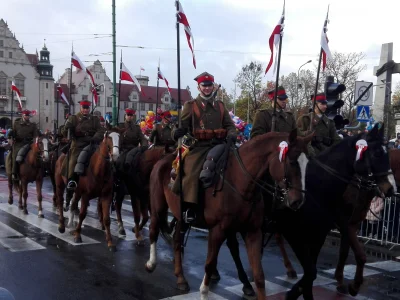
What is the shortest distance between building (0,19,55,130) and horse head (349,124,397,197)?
A: 231ft

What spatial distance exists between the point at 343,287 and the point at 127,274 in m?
3.36

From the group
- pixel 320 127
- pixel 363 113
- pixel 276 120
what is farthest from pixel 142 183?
pixel 363 113

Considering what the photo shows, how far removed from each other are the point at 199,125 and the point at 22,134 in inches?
353

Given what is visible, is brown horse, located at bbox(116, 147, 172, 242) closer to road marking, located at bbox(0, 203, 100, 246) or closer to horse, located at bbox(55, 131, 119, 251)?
horse, located at bbox(55, 131, 119, 251)

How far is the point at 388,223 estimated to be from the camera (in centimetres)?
962

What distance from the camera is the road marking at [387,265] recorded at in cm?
803

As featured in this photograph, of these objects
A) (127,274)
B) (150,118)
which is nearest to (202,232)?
(127,274)

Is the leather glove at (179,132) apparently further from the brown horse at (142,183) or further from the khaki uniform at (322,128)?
the brown horse at (142,183)

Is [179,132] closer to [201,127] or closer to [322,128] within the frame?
[201,127]

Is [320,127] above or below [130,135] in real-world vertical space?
above

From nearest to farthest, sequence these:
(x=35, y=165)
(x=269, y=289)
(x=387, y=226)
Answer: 1. (x=269, y=289)
2. (x=387, y=226)
3. (x=35, y=165)

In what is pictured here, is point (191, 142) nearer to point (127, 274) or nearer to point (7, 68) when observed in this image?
point (127, 274)

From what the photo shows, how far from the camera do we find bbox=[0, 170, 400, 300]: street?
6.55m

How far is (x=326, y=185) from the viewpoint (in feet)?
19.7
